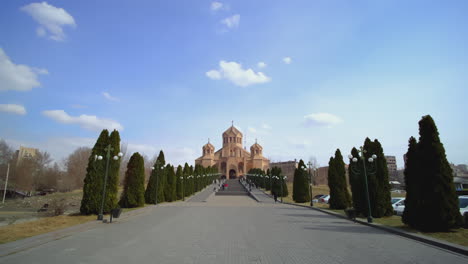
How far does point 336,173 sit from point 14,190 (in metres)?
42.1

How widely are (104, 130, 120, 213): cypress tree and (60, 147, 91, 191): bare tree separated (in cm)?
3447

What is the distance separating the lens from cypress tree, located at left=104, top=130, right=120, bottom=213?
39.6 feet

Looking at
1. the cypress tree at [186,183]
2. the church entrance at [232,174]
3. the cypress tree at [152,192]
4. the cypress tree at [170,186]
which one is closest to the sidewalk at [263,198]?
the cypress tree at [186,183]

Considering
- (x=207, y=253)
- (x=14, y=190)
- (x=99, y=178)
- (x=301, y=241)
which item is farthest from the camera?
(x=14, y=190)

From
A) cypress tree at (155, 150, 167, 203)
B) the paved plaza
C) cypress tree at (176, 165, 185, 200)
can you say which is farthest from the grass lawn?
cypress tree at (176, 165, 185, 200)

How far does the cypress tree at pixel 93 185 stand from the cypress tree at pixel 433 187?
12373 mm

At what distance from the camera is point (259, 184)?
4528 centimetres

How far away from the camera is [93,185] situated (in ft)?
38.7

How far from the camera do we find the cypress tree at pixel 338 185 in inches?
642

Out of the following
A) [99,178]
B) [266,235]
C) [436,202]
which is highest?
[99,178]

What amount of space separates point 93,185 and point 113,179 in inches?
37.0

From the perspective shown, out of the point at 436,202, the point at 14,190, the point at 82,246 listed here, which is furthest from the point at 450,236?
the point at 14,190

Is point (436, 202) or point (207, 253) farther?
point (436, 202)

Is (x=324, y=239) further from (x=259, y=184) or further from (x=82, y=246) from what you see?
(x=259, y=184)
